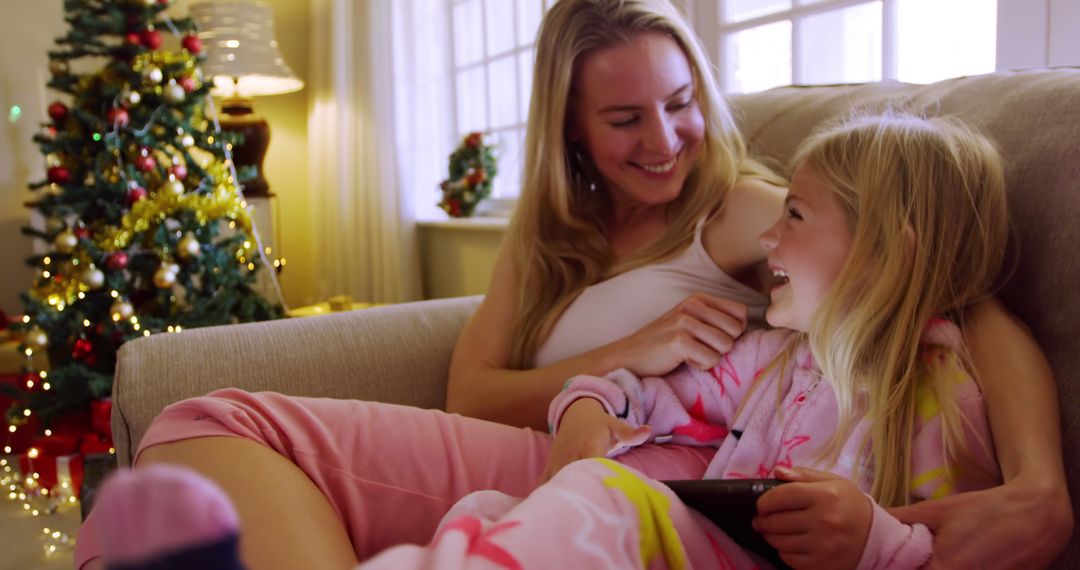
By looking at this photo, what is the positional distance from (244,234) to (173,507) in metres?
2.78

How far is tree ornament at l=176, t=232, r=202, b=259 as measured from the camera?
2.75 metres

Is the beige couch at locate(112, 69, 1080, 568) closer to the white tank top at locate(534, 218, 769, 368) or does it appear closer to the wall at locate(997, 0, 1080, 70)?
the white tank top at locate(534, 218, 769, 368)

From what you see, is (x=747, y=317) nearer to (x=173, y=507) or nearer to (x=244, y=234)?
(x=173, y=507)

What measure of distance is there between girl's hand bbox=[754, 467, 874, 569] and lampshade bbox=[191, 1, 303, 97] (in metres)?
3.08

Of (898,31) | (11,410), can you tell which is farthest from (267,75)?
(898,31)

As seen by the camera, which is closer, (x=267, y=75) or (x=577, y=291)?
(x=577, y=291)

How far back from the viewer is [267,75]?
3.39m

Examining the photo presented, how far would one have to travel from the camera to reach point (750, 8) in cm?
207

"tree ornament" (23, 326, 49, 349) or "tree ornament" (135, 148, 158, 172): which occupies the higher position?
"tree ornament" (135, 148, 158, 172)

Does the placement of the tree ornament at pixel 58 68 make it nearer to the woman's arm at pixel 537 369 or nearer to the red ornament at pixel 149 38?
the red ornament at pixel 149 38

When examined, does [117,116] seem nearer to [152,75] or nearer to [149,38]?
[152,75]

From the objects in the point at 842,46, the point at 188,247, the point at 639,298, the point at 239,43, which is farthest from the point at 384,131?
the point at 639,298

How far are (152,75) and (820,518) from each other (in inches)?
103

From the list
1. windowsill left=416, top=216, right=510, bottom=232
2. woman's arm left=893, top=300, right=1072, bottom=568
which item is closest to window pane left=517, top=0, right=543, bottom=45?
windowsill left=416, top=216, right=510, bottom=232
